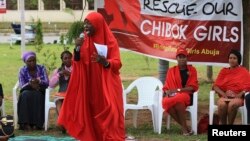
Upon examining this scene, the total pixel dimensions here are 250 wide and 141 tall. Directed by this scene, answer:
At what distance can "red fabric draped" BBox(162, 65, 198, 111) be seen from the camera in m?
8.24

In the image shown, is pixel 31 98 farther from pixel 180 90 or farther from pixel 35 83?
pixel 180 90

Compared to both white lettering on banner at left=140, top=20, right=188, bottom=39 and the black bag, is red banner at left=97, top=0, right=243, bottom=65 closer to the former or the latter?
white lettering on banner at left=140, top=20, right=188, bottom=39

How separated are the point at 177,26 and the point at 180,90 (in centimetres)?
179

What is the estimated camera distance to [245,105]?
8.04m

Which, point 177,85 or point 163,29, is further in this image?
point 163,29

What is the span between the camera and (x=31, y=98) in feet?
28.4

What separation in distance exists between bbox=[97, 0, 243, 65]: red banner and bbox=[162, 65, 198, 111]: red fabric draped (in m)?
1.20

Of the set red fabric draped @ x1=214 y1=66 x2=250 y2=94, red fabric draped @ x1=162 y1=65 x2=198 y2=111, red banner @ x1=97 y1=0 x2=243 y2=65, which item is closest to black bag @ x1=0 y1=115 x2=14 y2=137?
red fabric draped @ x1=162 y1=65 x2=198 y2=111

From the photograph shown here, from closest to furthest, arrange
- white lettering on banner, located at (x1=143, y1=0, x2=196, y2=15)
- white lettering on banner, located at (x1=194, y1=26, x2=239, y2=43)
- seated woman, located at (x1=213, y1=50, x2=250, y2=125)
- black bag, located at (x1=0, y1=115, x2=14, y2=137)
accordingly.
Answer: black bag, located at (x1=0, y1=115, x2=14, y2=137) < seated woman, located at (x1=213, y1=50, x2=250, y2=125) < white lettering on banner, located at (x1=194, y1=26, x2=239, y2=43) < white lettering on banner, located at (x1=143, y1=0, x2=196, y2=15)

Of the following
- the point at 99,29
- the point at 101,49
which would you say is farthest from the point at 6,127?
the point at 99,29

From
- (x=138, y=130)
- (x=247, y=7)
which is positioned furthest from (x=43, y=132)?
(x=247, y=7)

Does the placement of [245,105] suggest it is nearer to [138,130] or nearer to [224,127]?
[138,130]

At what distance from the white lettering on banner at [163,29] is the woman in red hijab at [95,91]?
3.22 metres

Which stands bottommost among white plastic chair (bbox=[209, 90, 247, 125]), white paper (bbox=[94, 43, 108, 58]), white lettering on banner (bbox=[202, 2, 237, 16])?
white plastic chair (bbox=[209, 90, 247, 125])
